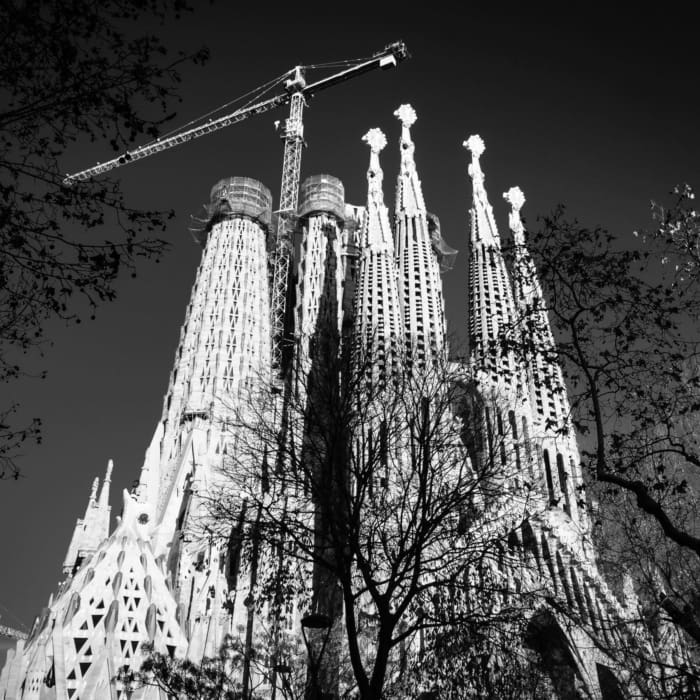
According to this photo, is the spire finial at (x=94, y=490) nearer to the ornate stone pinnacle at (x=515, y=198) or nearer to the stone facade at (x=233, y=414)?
the stone facade at (x=233, y=414)

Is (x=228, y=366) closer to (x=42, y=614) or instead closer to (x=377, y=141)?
(x=42, y=614)

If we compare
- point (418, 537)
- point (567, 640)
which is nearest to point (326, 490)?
point (418, 537)

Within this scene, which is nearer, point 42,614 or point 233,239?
point 42,614

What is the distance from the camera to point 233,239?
5000 centimetres

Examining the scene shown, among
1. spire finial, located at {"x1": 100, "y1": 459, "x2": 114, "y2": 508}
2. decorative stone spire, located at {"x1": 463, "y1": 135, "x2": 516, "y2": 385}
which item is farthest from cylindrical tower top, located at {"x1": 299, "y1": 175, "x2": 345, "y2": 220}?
spire finial, located at {"x1": 100, "y1": 459, "x2": 114, "y2": 508}

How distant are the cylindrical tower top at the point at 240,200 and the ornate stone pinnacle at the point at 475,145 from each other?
19.6 m

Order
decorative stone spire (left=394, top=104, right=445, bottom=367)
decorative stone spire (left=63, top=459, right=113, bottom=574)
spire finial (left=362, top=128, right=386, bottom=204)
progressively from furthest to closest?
spire finial (left=362, top=128, right=386, bottom=204), decorative stone spire (left=394, top=104, right=445, bottom=367), decorative stone spire (left=63, top=459, right=113, bottom=574)

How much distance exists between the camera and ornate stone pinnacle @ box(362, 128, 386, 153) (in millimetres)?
59188

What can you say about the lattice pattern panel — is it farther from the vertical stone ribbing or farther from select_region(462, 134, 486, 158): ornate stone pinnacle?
select_region(462, 134, 486, 158): ornate stone pinnacle

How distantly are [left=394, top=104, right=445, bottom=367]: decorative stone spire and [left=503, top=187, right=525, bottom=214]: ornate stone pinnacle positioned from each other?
31.5 feet

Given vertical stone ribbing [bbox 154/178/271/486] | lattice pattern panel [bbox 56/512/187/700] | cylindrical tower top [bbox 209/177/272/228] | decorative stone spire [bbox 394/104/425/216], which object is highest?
decorative stone spire [bbox 394/104/425/216]

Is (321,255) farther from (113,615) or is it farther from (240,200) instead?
(113,615)

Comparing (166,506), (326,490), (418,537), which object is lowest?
(418,537)

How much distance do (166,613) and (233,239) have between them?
92.2 feet
